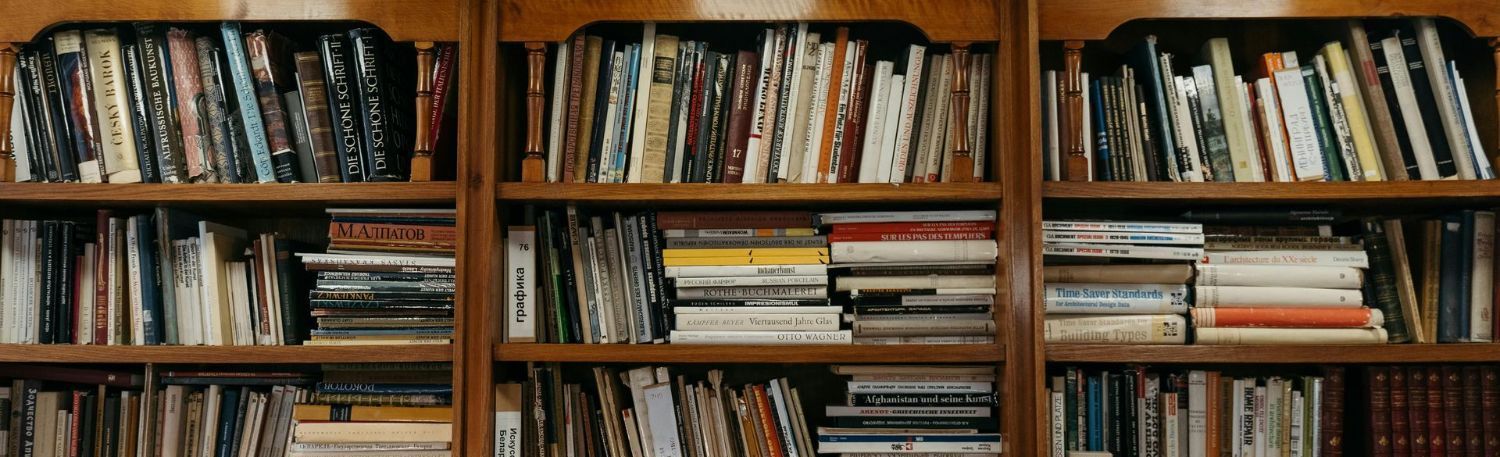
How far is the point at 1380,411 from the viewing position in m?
1.60

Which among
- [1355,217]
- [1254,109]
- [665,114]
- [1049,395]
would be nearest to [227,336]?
[665,114]

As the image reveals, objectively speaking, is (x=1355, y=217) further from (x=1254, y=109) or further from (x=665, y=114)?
(x=665, y=114)

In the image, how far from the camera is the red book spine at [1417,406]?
158 centimetres

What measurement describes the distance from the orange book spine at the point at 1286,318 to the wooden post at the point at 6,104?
1.86 m

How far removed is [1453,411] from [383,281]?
5.57 feet

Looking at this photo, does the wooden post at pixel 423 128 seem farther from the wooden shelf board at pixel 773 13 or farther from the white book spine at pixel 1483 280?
the white book spine at pixel 1483 280

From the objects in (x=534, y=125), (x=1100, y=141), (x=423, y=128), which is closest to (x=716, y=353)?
(x=534, y=125)

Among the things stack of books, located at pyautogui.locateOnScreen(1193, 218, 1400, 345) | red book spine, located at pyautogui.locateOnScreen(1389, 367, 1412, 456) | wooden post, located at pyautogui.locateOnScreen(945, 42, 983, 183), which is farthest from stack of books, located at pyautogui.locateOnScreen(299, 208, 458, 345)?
red book spine, located at pyautogui.locateOnScreen(1389, 367, 1412, 456)

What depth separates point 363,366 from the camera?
5.40 feet

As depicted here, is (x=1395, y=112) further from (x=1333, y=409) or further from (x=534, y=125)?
(x=534, y=125)

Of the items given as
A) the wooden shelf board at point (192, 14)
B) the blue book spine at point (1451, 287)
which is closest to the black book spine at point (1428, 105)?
the blue book spine at point (1451, 287)

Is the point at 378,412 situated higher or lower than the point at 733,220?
lower

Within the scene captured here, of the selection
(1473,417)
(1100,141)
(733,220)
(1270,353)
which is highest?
(1100,141)

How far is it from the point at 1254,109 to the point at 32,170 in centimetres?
195
